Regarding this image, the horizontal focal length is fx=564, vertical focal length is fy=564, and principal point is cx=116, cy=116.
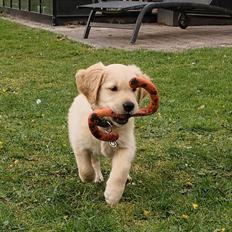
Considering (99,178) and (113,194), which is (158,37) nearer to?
(99,178)

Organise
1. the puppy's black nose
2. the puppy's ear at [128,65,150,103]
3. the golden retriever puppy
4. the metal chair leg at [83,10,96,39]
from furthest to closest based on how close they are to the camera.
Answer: the metal chair leg at [83,10,96,39], the puppy's ear at [128,65,150,103], the golden retriever puppy, the puppy's black nose

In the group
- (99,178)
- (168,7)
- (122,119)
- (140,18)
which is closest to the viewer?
(122,119)

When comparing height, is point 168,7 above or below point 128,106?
below

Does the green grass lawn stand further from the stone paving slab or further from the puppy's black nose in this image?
the stone paving slab

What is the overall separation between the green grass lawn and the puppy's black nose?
69cm

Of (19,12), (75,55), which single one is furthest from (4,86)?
(19,12)

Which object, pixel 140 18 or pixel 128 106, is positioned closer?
pixel 128 106

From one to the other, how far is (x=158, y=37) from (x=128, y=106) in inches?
351

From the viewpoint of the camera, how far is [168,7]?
11.6m

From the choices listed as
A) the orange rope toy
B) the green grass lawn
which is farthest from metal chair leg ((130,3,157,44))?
the orange rope toy

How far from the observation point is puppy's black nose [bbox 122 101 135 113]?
371 cm

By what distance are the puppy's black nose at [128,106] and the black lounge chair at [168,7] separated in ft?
24.3

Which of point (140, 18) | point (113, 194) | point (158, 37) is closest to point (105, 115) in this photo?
point (113, 194)

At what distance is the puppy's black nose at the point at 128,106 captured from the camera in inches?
146
